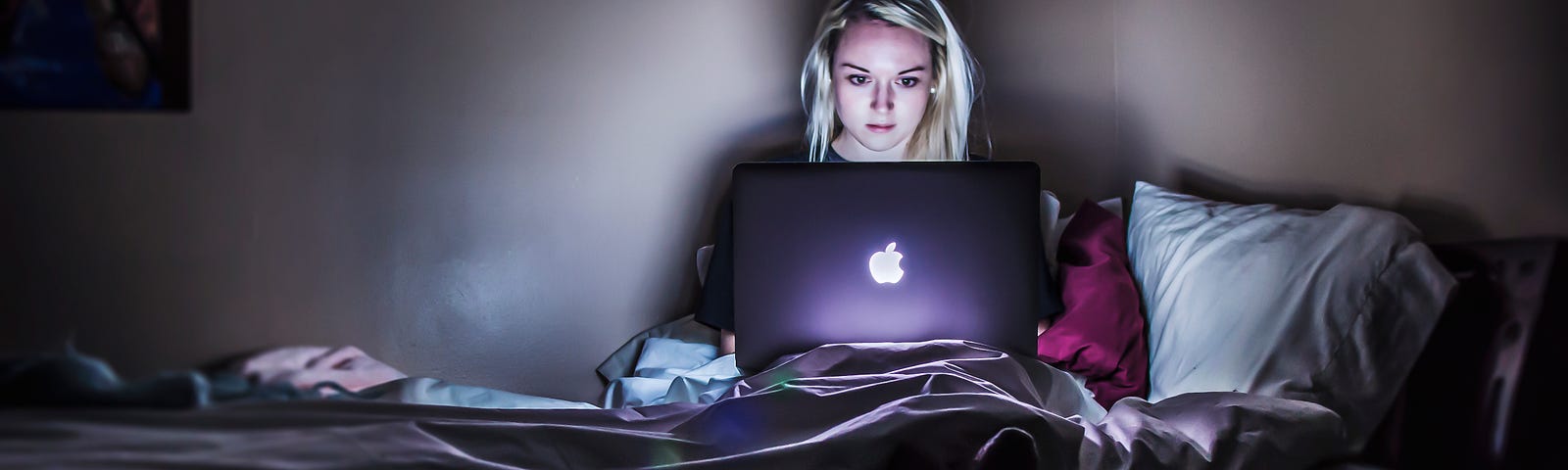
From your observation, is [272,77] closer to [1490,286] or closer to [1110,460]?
[1110,460]

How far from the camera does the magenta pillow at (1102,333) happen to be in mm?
1562

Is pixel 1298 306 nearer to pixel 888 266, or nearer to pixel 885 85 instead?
pixel 888 266

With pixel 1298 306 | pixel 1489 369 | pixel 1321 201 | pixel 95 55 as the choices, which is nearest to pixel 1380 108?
pixel 1321 201

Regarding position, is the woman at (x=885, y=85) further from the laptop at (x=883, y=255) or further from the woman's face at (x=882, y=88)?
the laptop at (x=883, y=255)

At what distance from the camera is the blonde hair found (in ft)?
6.93

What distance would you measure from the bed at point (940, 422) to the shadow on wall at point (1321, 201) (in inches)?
1.9

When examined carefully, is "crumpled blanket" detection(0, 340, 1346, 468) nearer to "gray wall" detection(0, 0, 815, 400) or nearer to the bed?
the bed

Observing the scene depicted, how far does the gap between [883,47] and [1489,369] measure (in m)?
1.23

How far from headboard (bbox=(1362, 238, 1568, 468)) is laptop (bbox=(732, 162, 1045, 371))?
18.2 inches

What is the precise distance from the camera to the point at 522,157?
1.54m

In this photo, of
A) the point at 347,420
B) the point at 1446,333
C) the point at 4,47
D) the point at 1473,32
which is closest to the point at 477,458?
the point at 347,420

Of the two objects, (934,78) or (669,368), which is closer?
(669,368)

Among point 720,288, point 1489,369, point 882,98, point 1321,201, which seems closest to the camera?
point 1489,369

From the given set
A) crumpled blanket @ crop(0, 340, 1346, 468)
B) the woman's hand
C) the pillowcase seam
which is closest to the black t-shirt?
the woman's hand
